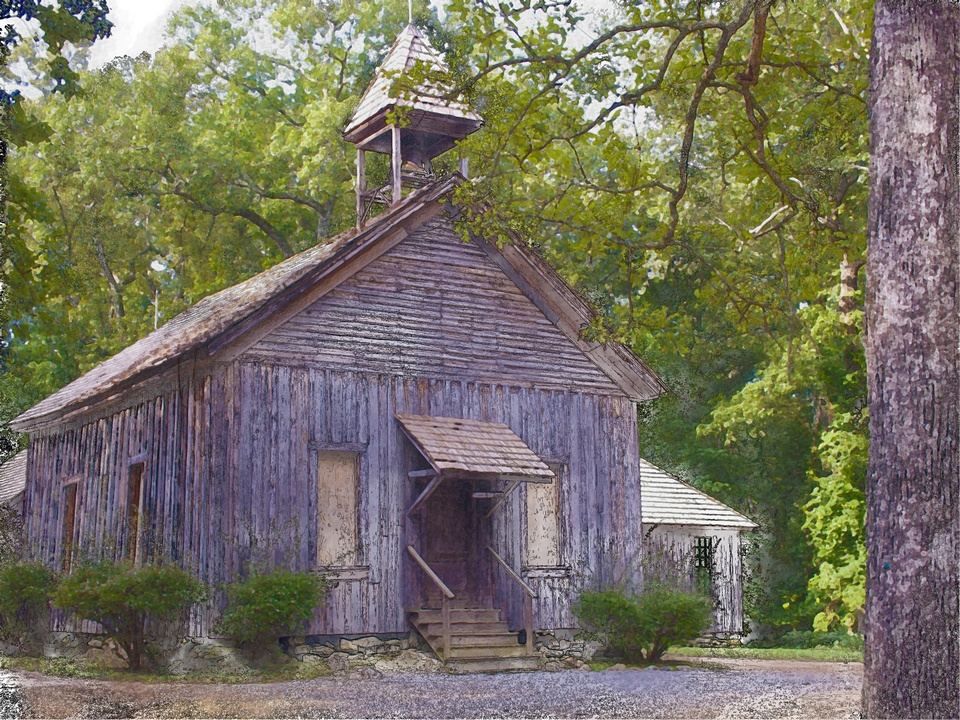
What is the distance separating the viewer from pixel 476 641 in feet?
60.7

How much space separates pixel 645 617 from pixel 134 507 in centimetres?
826

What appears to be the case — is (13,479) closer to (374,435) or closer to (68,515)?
(68,515)

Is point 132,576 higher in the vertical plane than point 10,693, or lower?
higher

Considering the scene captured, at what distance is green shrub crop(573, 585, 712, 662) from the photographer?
61.6 feet

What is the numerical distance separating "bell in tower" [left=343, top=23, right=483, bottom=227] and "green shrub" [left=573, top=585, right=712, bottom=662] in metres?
7.44

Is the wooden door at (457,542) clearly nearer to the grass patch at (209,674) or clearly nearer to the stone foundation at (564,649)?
the stone foundation at (564,649)

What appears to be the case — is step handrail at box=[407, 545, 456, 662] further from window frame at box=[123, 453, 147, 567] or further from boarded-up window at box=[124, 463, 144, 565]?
boarded-up window at box=[124, 463, 144, 565]

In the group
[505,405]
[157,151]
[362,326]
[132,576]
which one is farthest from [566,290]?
[157,151]

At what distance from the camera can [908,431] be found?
9539mm

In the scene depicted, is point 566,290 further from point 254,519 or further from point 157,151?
point 157,151

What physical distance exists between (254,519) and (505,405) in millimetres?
4775

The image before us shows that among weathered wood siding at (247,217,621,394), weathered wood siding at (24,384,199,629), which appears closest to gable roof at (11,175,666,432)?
weathered wood siding at (247,217,621,394)

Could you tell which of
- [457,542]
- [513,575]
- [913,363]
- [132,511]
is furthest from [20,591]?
[913,363]

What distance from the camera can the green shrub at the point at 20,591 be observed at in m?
20.3
